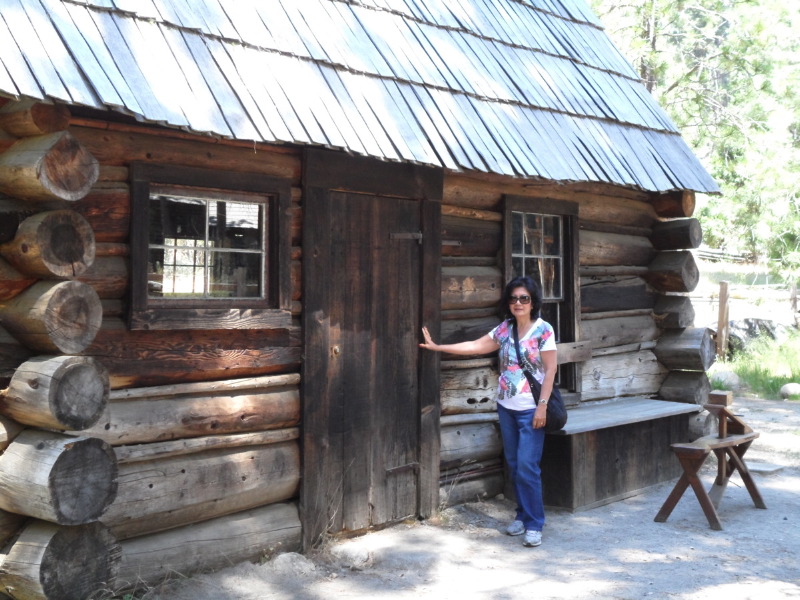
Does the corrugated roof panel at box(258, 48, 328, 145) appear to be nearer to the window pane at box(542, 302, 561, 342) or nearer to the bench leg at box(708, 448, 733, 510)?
the window pane at box(542, 302, 561, 342)

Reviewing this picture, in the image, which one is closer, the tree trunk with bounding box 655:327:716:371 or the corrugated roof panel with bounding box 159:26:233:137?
the corrugated roof panel with bounding box 159:26:233:137

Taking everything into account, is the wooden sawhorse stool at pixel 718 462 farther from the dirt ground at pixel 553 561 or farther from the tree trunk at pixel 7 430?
the tree trunk at pixel 7 430

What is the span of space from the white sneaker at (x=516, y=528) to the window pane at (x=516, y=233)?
2.46 m

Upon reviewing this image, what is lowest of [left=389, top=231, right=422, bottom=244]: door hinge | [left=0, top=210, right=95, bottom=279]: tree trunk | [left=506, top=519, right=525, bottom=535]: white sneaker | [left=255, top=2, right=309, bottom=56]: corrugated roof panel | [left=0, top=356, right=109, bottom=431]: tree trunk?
[left=506, top=519, right=525, bottom=535]: white sneaker

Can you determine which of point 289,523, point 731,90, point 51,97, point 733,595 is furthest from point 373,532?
point 731,90

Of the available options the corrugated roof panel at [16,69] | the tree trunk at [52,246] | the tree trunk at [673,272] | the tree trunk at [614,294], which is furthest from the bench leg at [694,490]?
the corrugated roof panel at [16,69]

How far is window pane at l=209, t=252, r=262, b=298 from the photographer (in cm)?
591

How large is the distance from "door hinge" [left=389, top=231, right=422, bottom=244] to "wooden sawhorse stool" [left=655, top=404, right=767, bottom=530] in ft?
8.15

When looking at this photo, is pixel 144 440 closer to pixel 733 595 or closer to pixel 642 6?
pixel 733 595

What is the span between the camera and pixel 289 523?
618 cm

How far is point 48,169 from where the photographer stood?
449 centimetres

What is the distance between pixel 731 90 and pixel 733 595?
1327 centimetres

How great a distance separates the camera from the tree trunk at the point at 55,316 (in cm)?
457

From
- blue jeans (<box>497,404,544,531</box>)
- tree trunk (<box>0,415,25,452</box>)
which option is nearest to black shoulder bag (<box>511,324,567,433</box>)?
blue jeans (<box>497,404,544,531</box>)
